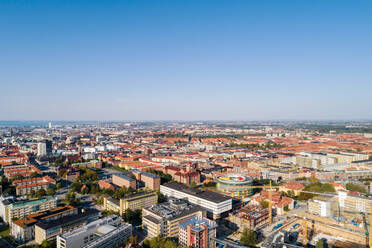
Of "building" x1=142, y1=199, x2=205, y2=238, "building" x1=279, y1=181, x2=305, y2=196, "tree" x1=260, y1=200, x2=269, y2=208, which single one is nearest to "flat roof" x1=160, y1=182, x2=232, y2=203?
"building" x1=142, y1=199, x2=205, y2=238

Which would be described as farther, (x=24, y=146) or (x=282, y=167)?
(x=24, y=146)

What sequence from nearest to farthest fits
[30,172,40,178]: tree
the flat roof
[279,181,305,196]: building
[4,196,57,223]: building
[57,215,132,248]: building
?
[57,215,132,248]: building → [4,196,57,223]: building → the flat roof → [279,181,305,196]: building → [30,172,40,178]: tree

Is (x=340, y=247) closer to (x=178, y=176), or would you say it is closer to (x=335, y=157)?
(x=178, y=176)

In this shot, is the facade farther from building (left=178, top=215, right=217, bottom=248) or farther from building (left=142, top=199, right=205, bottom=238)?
building (left=178, top=215, right=217, bottom=248)

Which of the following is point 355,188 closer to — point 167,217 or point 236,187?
point 236,187

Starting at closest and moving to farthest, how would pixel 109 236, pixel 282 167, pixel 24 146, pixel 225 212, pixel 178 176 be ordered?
pixel 109 236 → pixel 225 212 → pixel 178 176 → pixel 282 167 → pixel 24 146

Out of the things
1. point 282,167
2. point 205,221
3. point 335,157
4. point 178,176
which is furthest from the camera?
point 335,157

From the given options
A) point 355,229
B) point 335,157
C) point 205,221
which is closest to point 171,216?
point 205,221

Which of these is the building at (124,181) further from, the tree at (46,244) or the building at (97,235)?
the tree at (46,244)
